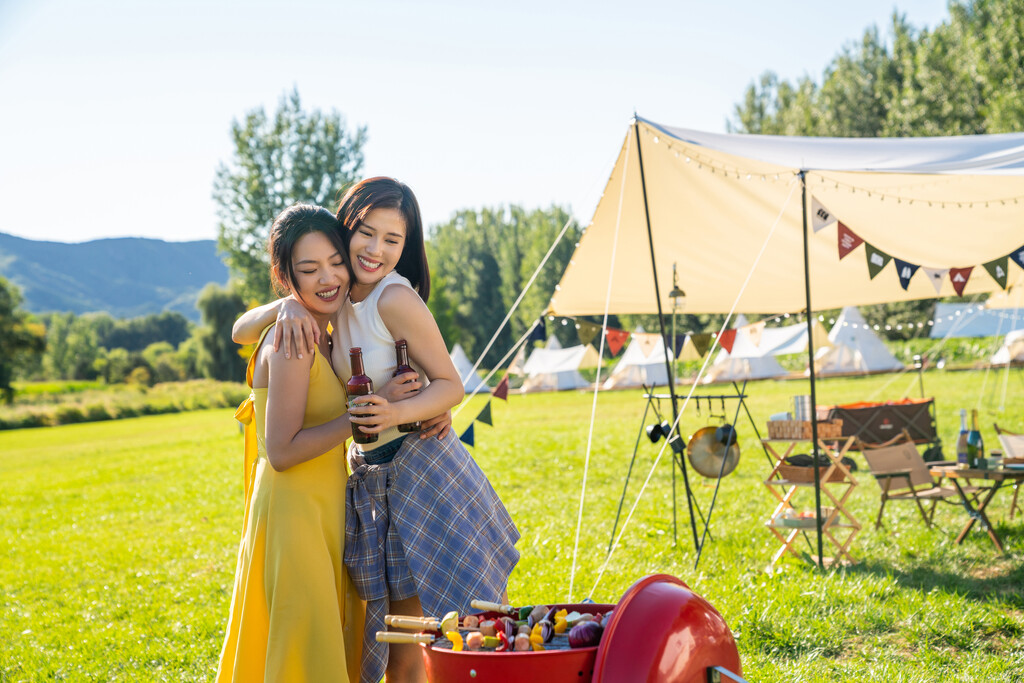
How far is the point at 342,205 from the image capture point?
247 cm

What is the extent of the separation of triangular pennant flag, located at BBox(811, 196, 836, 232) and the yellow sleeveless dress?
13.4 feet

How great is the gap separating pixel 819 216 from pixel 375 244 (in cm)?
403

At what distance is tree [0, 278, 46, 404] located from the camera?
35938 mm

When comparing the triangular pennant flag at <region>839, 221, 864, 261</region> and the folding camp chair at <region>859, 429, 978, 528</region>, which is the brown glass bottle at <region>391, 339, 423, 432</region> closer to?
the triangular pennant flag at <region>839, 221, 864, 261</region>

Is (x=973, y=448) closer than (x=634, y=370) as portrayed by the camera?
Yes

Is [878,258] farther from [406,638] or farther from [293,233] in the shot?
[406,638]

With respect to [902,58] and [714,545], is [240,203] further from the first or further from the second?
[714,545]

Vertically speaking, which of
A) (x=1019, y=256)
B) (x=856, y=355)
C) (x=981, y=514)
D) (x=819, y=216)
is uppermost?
(x=819, y=216)

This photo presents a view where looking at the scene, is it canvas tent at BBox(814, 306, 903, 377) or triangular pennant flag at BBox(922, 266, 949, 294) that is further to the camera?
canvas tent at BBox(814, 306, 903, 377)

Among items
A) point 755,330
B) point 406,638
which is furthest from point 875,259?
point 406,638

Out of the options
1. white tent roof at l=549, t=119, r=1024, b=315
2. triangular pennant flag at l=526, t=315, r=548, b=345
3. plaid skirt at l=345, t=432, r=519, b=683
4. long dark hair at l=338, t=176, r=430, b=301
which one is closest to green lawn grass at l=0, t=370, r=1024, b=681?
triangular pennant flag at l=526, t=315, r=548, b=345

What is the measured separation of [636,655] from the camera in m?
1.56

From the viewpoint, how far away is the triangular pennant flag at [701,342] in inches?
320

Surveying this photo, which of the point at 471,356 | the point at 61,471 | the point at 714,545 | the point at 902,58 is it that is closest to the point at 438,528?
the point at 714,545
